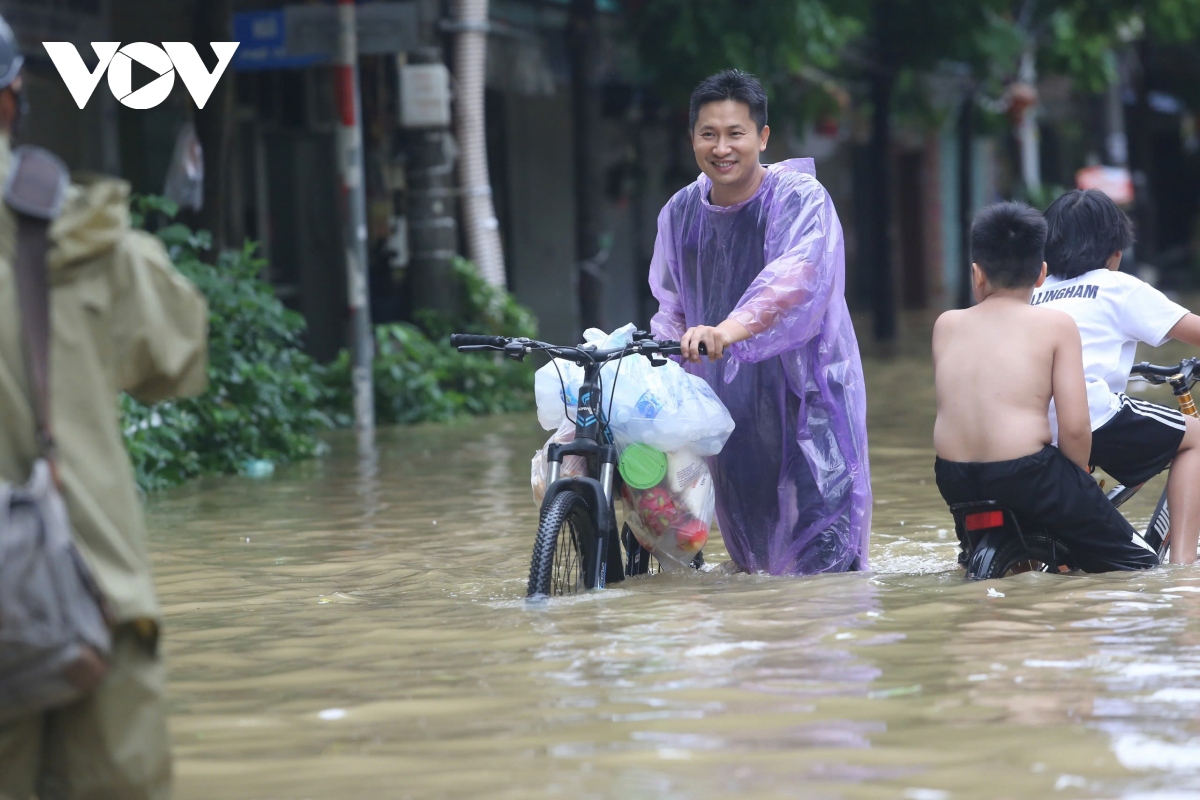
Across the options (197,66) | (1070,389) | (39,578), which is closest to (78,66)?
(197,66)

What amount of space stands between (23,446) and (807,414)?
316cm

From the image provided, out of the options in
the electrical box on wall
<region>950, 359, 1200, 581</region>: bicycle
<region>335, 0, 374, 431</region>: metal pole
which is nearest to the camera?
<region>950, 359, 1200, 581</region>: bicycle

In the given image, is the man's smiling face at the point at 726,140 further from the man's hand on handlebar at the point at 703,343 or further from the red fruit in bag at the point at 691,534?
the red fruit in bag at the point at 691,534

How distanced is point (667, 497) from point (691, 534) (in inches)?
5.6

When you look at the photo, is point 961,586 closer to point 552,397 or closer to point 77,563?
point 552,397

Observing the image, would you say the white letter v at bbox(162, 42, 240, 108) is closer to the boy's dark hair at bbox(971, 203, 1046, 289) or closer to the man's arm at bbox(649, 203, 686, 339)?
the man's arm at bbox(649, 203, 686, 339)

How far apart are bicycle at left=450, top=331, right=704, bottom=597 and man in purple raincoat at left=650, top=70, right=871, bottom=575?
1.36 feet

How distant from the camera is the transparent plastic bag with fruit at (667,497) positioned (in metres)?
5.39

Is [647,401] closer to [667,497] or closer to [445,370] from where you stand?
[667,497]

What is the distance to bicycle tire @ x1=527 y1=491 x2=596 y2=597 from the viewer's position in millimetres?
5035

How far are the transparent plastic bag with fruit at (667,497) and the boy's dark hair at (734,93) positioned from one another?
102 centimetres

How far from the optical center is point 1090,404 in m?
5.73

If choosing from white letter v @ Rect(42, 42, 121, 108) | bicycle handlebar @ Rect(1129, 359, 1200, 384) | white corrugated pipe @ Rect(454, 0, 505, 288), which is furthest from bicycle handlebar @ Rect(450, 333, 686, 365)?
white corrugated pipe @ Rect(454, 0, 505, 288)

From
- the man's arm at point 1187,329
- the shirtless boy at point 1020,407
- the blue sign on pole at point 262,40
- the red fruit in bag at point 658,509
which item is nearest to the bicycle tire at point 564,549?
the red fruit in bag at point 658,509
